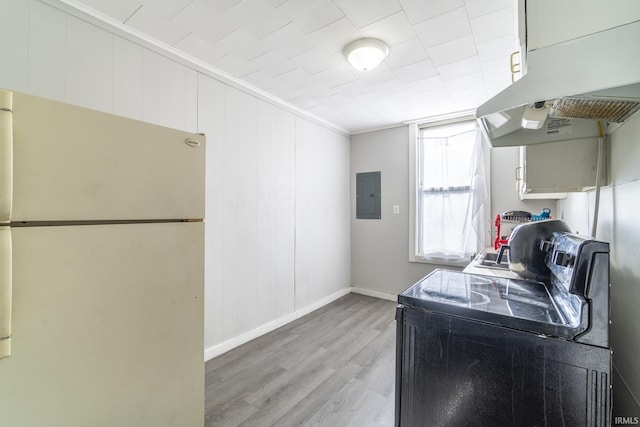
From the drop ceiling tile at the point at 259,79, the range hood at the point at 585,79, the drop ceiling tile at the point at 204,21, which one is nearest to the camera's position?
the range hood at the point at 585,79

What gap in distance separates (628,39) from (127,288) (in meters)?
1.71

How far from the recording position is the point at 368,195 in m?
4.16

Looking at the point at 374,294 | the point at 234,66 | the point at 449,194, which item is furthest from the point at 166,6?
the point at 374,294

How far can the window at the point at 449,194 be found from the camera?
10.8 ft

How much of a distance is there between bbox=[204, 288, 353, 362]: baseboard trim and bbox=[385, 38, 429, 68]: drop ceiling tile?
2753mm

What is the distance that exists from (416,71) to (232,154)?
1.79 m

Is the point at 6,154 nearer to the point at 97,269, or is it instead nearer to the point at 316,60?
the point at 97,269

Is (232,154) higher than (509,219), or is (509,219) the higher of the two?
(232,154)

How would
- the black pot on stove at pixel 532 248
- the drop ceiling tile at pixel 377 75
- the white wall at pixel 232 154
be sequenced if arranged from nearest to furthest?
1. the black pot on stove at pixel 532 248
2. the white wall at pixel 232 154
3. the drop ceiling tile at pixel 377 75

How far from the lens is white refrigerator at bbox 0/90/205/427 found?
0.85 metres

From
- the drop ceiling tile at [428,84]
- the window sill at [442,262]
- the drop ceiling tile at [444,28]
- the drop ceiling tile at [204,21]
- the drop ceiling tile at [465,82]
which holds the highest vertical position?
the drop ceiling tile at [204,21]

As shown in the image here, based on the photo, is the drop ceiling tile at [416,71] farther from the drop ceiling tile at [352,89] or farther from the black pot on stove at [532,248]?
the black pot on stove at [532,248]

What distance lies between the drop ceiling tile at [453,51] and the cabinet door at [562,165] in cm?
96

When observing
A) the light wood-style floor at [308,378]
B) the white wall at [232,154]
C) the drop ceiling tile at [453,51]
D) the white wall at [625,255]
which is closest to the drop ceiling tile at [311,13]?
the drop ceiling tile at [453,51]
